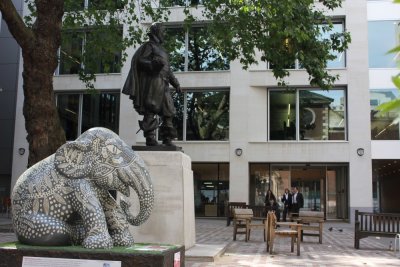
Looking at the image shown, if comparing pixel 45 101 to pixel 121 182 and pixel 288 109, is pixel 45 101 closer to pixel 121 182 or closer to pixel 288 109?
pixel 121 182

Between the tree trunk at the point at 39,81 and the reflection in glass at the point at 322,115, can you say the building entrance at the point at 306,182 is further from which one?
the tree trunk at the point at 39,81

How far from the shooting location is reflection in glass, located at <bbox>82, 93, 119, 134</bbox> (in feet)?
97.3

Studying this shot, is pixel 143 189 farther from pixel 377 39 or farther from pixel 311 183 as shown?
pixel 377 39

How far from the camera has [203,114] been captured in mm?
28375

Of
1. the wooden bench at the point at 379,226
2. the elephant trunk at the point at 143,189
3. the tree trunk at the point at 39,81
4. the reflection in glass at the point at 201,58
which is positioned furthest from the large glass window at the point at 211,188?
the elephant trunk at the point at 143,189

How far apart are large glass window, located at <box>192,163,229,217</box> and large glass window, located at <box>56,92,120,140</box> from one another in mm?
5718

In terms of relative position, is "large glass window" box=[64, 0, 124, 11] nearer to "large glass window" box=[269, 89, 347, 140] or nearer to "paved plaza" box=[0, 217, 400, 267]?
"paved plaza" box=[0, 217, 400, 267]

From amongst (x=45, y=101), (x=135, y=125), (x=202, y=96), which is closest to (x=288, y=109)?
(x=202, y=96)

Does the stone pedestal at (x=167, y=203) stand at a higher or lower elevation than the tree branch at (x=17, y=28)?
lower

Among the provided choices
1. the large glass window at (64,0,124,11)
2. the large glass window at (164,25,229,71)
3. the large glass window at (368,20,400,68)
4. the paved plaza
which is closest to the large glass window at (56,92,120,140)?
the large glass window at (164,25,229,71)

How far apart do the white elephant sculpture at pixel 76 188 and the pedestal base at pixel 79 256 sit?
0.32 ft

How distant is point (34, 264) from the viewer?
4.61 meters

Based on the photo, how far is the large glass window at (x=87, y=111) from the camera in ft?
97.5

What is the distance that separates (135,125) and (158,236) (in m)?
19.4
